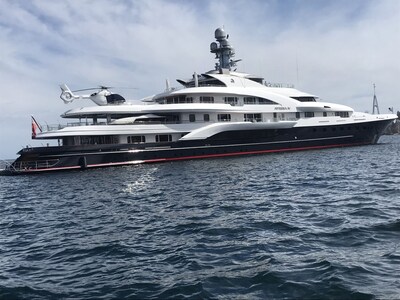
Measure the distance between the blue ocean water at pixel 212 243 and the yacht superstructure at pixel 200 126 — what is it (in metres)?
16.8

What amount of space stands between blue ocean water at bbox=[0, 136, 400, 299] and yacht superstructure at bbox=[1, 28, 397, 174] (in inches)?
661

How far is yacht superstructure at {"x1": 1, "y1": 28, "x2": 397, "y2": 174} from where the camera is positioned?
34.3m

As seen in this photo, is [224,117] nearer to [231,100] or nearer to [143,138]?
[231,100]

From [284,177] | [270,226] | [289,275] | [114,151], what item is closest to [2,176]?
[114,151]

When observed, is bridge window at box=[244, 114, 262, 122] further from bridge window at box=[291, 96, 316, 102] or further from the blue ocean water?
the blue ocean water

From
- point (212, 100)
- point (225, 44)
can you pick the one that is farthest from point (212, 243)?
point (225, 44)

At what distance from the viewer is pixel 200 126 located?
3878cm

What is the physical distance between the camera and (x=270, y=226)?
10531 millimetres

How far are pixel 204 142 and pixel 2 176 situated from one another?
2042cm

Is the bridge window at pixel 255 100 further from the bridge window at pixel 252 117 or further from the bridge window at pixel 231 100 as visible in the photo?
the bridge window at pixel 252 117

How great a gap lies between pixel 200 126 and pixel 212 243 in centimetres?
2986

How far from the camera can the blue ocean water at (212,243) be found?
6.70 metres

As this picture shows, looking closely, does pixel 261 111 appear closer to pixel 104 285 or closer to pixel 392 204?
pixel 392 204

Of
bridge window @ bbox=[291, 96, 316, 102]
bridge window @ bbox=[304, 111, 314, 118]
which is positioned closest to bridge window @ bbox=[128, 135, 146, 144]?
A: bridge window @ bbox=[304, 111, 314, 118]
